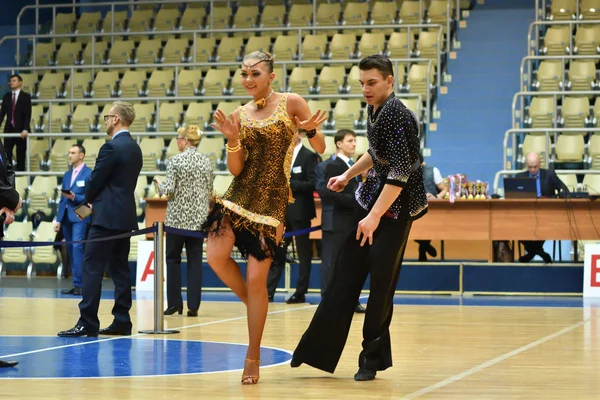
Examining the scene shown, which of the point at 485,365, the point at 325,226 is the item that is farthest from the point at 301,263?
the point at 485,365

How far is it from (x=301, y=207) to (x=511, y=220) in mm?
2854

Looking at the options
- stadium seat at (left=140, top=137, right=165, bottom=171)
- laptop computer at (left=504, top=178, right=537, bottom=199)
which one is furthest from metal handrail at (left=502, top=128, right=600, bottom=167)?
stadium seat at (left=140, top=137, right=165, bottom=171)

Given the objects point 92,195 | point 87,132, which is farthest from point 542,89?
point 92,195

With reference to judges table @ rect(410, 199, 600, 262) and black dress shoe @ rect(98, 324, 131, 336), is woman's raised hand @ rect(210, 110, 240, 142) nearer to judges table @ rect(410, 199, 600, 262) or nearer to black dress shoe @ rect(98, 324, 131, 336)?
black dress shoe @ rect(98, 324, 131, 336)

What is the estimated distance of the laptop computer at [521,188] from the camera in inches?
507

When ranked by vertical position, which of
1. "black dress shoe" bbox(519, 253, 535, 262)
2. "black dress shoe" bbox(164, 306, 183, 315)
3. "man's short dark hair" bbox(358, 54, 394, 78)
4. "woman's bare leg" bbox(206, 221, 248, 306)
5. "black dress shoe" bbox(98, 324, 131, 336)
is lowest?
"black dress shoe" bbox(164, 306, 183, 315)

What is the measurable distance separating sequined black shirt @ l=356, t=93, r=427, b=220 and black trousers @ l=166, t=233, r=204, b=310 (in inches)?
190

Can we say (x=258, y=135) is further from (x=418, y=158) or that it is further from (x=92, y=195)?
(x=92, y=195)

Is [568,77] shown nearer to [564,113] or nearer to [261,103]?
[564,113]

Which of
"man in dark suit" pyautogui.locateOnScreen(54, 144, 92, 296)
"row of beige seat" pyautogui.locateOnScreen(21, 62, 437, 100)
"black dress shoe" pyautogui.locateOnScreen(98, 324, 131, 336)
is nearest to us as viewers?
"black dress shoe" pyautogui.locateOnScreen(98, 324, 131, 336)

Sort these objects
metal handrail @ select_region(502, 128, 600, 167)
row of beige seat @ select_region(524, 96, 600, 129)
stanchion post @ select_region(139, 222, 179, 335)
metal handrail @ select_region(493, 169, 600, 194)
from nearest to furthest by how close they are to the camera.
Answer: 1. stanchion post @ select_region(139, 222, 179, 335)
2. metal handrail @ select_region(493, 169, 600, 194)
3. metal handrail @ select_region(502, 128, 600, 167)
4. row of beige seat @ select_region(524, 96, 600, 129)

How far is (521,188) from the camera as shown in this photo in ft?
42.4

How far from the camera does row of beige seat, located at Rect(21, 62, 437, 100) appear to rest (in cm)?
1697

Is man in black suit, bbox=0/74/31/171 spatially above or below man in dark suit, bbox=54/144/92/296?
above
